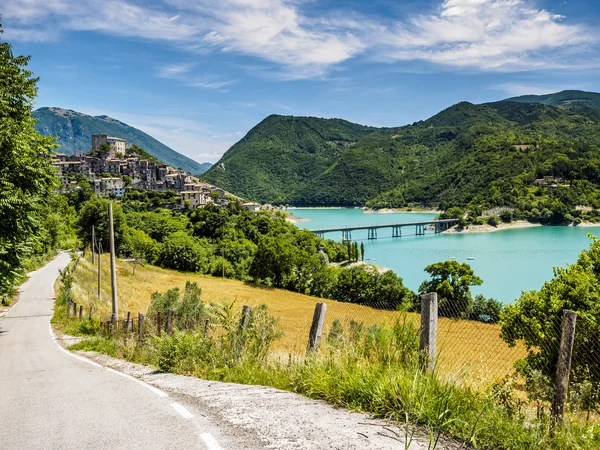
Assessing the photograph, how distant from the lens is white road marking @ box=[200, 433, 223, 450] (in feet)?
11.0

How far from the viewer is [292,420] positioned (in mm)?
3770

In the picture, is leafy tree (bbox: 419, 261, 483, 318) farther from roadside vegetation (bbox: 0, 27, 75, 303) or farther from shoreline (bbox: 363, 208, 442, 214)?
shoreline (bbox: 363, 208, 442, 214)

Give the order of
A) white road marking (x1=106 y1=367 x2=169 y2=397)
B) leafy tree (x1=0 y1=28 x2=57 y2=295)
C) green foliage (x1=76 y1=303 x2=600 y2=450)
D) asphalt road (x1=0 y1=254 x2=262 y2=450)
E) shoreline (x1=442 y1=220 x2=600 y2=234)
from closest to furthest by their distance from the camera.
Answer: green foliage (x1=76 y1=303 x2=600 y2=450), asphalt road (x1=0 y1=254 x2=262 y2=450), white road marking (x1=106 y1=367 x2=169 y2=397), leafy tree (x1=0 y1=28 x2=57 y2=295), shoreline (x1=442 y1=220 x2=600 y2=234)

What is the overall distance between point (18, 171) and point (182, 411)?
12293 mm

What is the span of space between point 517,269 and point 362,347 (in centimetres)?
7991

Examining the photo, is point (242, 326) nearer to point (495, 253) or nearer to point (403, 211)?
→ point (495, 253)

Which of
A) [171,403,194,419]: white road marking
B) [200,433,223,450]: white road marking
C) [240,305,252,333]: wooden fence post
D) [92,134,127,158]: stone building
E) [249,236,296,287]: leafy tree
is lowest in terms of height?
[249,236,296,287]: leafy tree

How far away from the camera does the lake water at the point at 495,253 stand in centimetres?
6806

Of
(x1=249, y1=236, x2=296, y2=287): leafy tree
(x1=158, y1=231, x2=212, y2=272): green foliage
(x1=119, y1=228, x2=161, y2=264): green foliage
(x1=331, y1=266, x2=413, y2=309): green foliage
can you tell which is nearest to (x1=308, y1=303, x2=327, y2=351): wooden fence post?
(x1=331, y1=266, x2=413, y2=309): green foliage

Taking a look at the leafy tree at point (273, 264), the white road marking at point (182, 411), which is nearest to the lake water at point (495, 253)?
the leafy tree at point (273, 264)

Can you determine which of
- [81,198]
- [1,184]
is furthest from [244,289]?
[81,198]

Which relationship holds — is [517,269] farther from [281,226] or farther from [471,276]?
[281,226]

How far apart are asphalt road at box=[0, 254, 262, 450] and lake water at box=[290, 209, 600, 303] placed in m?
56.4

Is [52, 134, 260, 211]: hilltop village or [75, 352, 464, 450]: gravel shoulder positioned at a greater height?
[52, 134, 260, 211]: hilltop village
